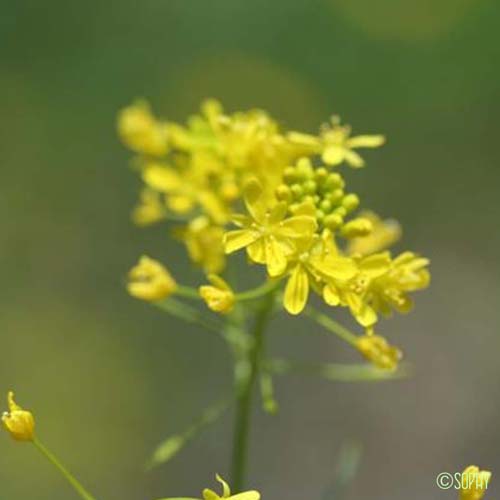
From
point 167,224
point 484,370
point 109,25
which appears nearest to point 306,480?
point 484,370

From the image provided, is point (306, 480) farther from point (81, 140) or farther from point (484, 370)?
point (81, 140)

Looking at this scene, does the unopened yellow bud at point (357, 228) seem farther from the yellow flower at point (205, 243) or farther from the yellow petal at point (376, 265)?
the yellow flower at point (205, 243)

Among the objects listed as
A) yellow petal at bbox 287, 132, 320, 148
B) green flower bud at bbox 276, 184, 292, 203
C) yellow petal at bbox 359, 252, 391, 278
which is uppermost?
yellow petal at bbox 287, 132, 320, 148

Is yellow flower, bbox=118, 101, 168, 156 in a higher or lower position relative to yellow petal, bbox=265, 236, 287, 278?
higher

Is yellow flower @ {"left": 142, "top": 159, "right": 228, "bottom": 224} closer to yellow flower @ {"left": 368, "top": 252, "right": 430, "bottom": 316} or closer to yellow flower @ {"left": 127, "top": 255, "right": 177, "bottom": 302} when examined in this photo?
yellow flower @ {"left": 127, "top": 255, "right": 177, "bottom": 302}

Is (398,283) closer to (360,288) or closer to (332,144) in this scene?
(360,288)

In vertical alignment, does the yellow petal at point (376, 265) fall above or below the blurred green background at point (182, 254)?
below

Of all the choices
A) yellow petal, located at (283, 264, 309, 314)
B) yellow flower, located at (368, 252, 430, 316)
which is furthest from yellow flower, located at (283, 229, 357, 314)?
yellow flower, located at (368, 252, 430, 316)

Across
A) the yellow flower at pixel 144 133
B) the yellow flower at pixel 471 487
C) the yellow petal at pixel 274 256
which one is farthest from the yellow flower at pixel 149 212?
the yellow flower at pixel 471 487
